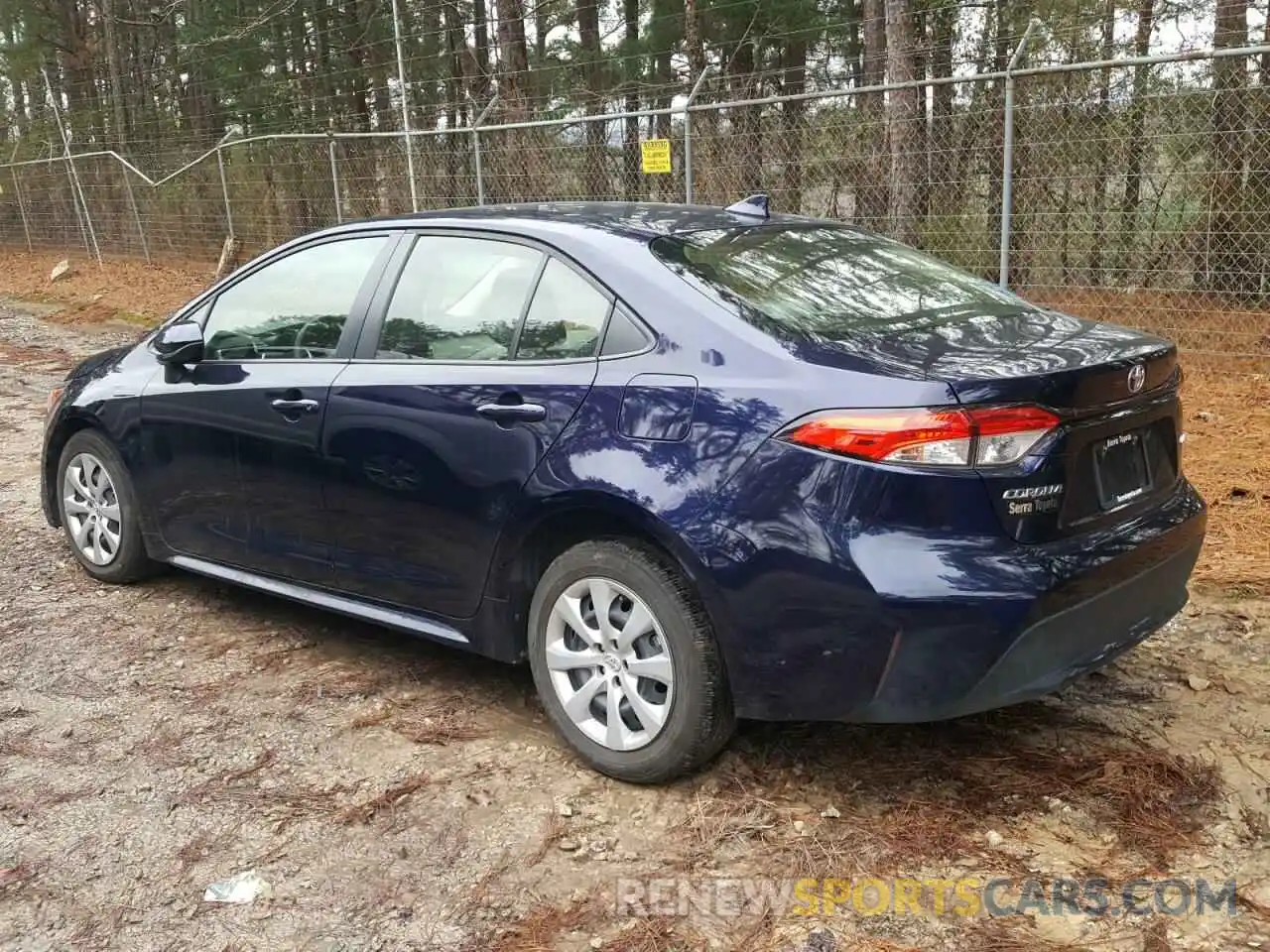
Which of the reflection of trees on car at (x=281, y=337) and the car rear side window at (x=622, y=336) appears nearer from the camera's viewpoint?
the car rear side window at (x=622, y=336)

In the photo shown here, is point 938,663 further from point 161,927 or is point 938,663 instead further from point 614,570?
point 161,927

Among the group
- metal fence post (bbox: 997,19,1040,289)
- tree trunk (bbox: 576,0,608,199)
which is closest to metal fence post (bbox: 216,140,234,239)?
tree trunk (bbox: 576,0,608,199)

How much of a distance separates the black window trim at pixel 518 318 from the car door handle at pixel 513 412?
141 millimetres

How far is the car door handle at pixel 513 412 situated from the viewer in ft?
10.8

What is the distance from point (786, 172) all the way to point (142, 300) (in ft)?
33.3

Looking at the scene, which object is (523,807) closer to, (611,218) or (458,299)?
(458,299)

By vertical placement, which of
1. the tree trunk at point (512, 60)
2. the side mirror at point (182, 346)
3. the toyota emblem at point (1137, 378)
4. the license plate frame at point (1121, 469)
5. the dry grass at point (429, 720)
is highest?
the tree trunk at point (512, 60)

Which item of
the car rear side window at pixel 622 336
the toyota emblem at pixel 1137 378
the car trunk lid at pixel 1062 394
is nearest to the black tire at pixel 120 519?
the car rear side window at pixel 622 336

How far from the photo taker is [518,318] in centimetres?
352

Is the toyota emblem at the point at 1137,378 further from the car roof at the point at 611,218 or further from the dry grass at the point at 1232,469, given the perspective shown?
the dry grass at the point at 1232,469

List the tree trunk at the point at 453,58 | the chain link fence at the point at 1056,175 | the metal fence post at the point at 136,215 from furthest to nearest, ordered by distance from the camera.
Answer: the tree trunk at the point at 453,58, the metal fence post at the point at 136,215, the chain link fence at the point at 1056,175

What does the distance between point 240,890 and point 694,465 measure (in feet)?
5.13

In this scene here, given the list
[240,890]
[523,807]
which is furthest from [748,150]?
[240,890]

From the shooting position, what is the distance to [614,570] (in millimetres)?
3137
